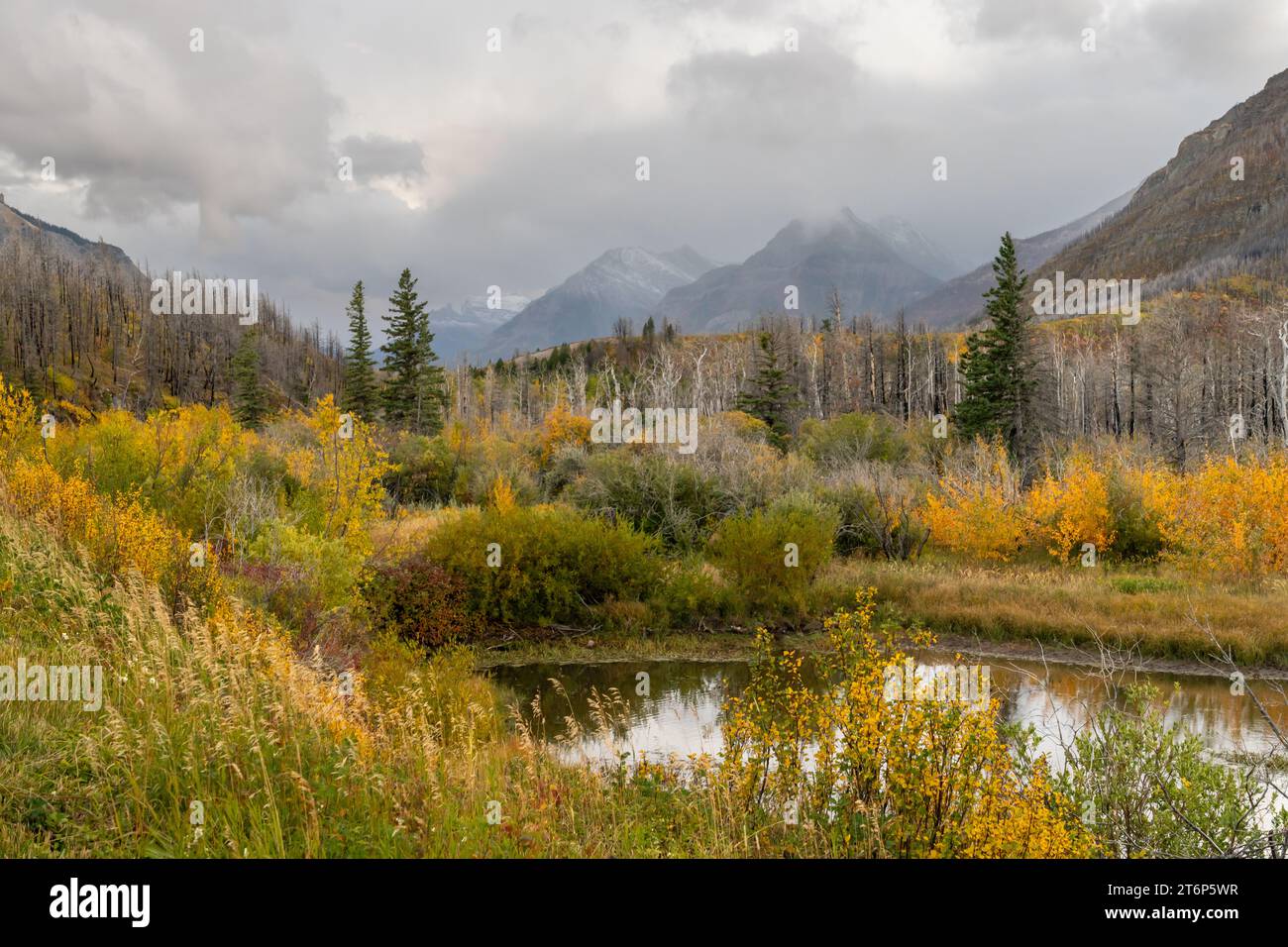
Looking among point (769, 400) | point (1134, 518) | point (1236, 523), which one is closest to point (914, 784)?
point (1236, 523)

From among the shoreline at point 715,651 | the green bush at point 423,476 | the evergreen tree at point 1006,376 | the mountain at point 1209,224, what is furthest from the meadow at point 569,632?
the mountain at point 1209,224

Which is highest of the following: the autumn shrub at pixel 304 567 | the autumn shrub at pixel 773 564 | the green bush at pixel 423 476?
the green bush at pixel 423 476

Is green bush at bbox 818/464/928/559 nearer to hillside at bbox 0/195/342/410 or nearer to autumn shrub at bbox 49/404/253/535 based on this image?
autumn shrub at bbox 49/404/253/535

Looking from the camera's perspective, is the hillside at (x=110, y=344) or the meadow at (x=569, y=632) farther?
the hillside at (x=110, y=344)

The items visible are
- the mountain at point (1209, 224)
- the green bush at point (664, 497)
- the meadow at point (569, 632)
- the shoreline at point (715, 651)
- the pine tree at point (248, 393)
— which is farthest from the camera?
the mountain at point (1209, 224)

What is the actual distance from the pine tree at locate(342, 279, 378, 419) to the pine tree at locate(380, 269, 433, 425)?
7.46 ft

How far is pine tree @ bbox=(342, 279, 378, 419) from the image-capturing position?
191 feet

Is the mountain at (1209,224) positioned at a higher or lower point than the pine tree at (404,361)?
higher

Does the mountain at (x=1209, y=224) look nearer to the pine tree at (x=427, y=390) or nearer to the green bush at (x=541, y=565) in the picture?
the pine tree at (x=427, y=390)

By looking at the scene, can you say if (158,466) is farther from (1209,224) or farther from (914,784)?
(1209,224)

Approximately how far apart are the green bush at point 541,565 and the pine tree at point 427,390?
1463 inches

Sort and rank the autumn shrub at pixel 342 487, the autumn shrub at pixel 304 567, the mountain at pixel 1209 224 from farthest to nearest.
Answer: the mountain at pixel 1209 224 < the autumn shrub at pixel 342 487 < the autumn shrub at pixel 304 567

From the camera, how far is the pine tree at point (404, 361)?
5559 cm

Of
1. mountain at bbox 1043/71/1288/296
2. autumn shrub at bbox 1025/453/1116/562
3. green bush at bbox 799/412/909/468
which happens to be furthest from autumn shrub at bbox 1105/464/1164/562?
mountain at bbox 1043/71/1288/296
